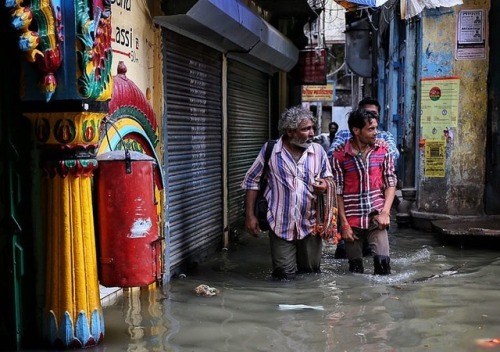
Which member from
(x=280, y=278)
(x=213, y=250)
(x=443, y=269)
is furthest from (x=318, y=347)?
(x=213, y=250)

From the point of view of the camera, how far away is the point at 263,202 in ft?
20.6

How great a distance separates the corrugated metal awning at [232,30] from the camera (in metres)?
6.05

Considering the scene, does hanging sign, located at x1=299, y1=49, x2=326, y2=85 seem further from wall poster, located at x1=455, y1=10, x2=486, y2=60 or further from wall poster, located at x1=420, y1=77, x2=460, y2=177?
wall poster, located at x1=455, y1=10, x2=486, y2=60

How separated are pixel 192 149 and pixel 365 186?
193 cm

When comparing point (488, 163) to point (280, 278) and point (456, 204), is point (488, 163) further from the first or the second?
point (280, 278)

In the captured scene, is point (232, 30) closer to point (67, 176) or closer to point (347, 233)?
point (347, 233)

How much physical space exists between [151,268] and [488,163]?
21.8 feet

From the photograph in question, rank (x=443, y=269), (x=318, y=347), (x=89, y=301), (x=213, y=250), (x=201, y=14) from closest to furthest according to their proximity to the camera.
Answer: (x=89, y=301) → (x=318, y=347) → (x=201, y=14) → (x=443, y=269) → (x=213, y=250)

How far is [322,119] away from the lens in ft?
113

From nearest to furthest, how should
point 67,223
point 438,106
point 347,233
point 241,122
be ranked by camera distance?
point 67,223 < point 347,233 < point 438,106 < point 241,122

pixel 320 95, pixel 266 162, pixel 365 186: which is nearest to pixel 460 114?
pixel 365 186

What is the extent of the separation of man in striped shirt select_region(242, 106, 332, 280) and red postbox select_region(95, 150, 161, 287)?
7.51 feet

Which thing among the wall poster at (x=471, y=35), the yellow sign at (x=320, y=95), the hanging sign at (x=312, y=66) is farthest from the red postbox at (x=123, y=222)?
the yellow sign at (x=320, y=95)

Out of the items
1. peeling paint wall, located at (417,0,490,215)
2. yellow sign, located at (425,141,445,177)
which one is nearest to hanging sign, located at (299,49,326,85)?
peeling paint wall, located at (417,0,490,215)
